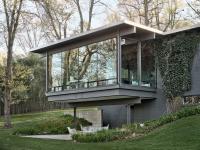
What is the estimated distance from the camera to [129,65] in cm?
1862

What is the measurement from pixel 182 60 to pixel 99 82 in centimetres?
431

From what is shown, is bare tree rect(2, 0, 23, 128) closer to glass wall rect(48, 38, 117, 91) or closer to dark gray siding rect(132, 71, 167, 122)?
glass wall rect(48, 38, 117, 91)

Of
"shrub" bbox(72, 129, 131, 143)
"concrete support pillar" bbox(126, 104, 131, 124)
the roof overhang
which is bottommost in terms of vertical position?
"shrub" bbox(72, 129, 131, 143)

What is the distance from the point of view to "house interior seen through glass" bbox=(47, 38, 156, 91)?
1828 cm

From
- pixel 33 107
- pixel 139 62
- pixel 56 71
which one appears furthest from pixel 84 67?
pixel 33 107

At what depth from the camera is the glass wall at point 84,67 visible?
18.4 m

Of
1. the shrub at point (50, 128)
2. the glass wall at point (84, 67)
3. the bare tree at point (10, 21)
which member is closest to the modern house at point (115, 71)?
the glass wall at point (84, 67)

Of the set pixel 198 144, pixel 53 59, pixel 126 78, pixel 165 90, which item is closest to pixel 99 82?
pixel 126 78

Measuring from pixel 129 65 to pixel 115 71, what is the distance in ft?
3.54

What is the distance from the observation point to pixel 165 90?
19016 mm

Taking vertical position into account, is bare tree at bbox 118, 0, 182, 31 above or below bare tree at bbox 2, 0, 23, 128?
above

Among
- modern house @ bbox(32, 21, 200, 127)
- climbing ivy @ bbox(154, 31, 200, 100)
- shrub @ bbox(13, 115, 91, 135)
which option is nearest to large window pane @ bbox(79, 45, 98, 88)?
modern house @ bbox(32, 21, 200, 127)

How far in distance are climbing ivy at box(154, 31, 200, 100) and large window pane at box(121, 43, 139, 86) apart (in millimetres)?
1480

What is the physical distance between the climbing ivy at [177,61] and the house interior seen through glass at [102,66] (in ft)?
2.77
